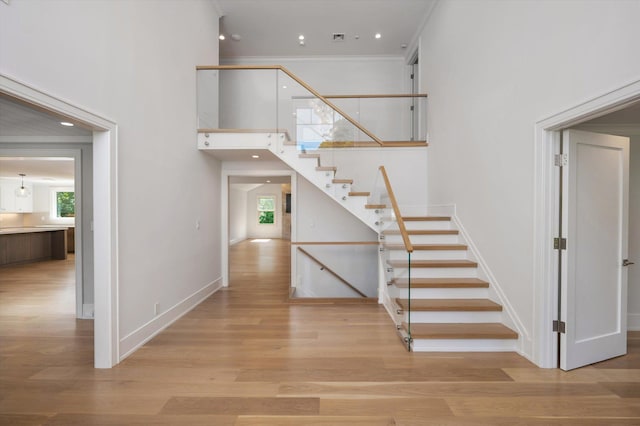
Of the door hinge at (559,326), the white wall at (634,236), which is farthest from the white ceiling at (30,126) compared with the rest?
the white wall at (634,236)

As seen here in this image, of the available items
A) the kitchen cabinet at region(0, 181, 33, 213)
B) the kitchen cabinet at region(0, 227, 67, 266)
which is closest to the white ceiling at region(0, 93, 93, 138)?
the kitchen cabinet at region(0, 227, 67, 266)

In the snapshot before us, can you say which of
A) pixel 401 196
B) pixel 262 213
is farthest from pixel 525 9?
pixel 262 213

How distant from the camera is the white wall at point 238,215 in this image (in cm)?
1509

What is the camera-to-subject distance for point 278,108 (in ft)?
18.1

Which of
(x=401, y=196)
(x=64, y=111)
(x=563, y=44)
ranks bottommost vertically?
(x=401, y=196)

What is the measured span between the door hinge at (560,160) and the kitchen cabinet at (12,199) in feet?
52.3

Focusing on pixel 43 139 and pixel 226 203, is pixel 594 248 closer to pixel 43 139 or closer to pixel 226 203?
pixel 226 203

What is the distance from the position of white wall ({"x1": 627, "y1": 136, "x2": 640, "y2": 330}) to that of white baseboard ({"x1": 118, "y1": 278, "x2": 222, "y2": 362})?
6.01 m

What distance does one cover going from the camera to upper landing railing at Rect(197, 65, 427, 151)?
534cm

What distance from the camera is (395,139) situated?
6332mm

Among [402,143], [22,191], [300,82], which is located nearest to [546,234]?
[402,143]

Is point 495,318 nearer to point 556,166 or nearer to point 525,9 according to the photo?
point 556,166

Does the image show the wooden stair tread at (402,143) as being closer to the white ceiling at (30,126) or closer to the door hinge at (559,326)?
the door hinge at (559,326)

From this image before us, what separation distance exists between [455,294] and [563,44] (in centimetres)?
283
